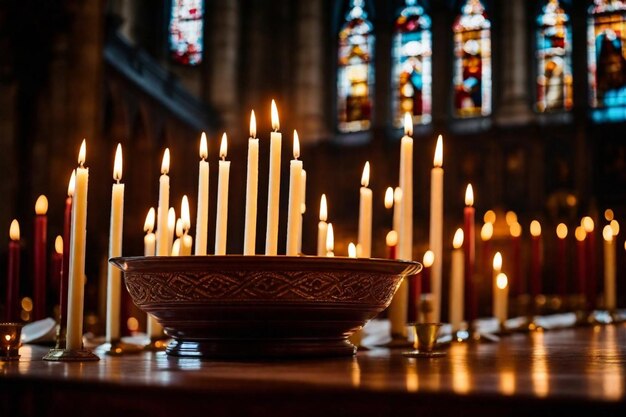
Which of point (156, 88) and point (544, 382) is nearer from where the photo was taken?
point (544, 382)

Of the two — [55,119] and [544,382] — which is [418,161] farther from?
[544,382]

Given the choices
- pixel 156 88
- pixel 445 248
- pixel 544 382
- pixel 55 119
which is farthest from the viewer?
pixel 445 248

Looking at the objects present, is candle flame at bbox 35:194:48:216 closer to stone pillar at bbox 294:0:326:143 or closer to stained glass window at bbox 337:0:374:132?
stone pillar at bbox 294:0:326:143

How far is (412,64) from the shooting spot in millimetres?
19250

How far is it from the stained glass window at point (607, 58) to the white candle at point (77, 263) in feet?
53.3

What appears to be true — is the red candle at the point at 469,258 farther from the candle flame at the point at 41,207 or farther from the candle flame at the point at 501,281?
the candle flame at the point at 41,207

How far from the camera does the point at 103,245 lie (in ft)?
39.5

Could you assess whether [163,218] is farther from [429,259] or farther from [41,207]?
[429,259]

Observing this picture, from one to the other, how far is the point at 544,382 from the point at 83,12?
38.4 feet

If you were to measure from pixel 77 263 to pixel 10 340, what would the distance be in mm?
211

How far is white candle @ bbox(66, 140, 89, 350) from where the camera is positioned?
2.06 meters

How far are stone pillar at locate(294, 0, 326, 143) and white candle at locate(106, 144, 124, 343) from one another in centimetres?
1673

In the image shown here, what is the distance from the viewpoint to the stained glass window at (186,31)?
787 inches

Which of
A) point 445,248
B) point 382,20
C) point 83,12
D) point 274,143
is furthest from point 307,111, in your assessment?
point 274,143
